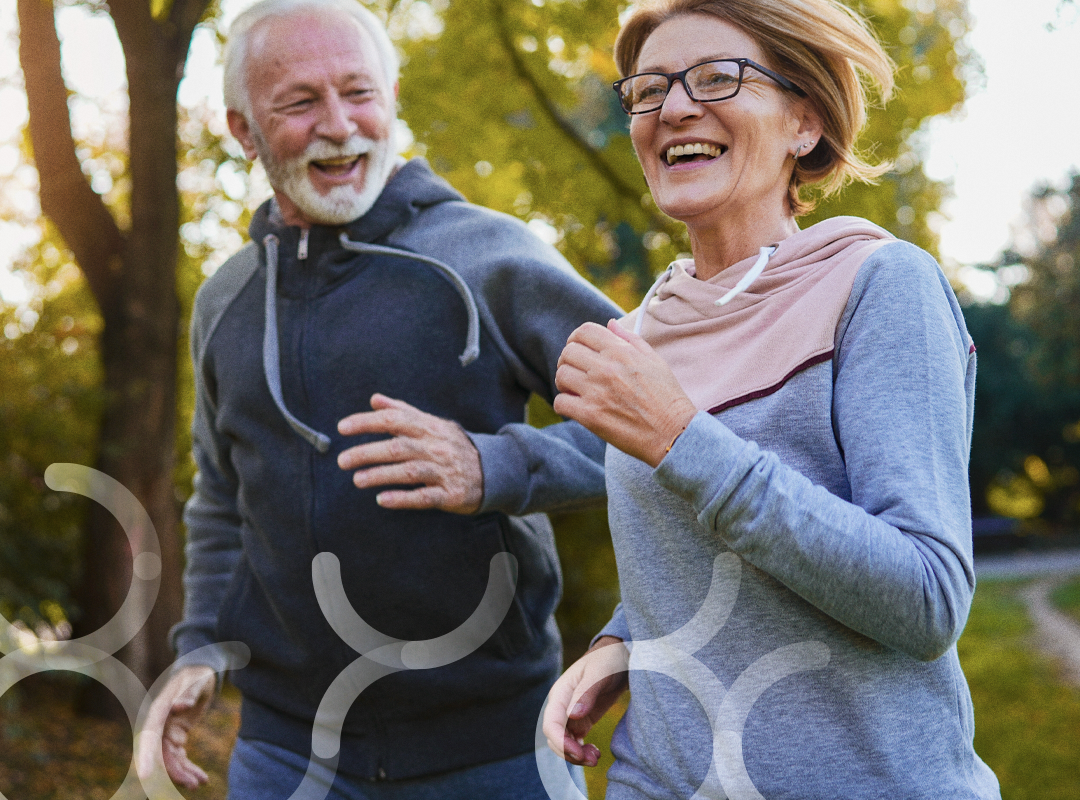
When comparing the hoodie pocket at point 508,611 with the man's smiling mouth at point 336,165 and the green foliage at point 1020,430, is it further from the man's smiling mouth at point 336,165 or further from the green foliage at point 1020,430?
the green foliage at point 1020,430

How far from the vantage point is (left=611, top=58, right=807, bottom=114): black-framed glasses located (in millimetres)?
1681

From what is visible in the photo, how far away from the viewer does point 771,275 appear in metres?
1.60

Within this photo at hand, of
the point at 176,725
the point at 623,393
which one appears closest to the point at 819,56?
the point at 623,393

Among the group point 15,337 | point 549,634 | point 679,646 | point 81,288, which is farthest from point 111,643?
point 679,646

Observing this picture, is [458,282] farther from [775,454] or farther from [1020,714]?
[1020,714]

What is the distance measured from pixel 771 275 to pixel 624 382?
299mm

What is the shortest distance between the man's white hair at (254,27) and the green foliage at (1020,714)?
18.2 ft

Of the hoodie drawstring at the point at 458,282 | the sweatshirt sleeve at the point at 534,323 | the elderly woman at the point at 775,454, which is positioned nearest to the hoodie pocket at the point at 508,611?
the sweatshirt sleeve at the point at 534,323

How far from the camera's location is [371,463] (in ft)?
7.07

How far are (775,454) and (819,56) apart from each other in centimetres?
70

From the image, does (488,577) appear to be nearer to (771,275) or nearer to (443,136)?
(771,275)

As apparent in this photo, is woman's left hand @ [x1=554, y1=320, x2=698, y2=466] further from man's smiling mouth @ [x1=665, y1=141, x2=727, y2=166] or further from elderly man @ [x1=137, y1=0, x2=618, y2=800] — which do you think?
elderly man @ [x1=137, y1=0, x2=618, y2=800]


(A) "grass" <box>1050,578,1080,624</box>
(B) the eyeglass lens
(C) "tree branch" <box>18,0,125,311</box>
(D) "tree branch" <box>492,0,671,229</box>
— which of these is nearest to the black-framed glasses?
(B) the eyeglass lens

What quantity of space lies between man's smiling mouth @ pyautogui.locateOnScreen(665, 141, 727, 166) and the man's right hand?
5.49 ft
